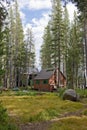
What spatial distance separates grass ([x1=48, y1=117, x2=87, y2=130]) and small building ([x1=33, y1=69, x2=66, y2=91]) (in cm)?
4046

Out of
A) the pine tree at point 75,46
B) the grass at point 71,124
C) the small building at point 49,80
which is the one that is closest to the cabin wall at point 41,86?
the small building at point 49,80

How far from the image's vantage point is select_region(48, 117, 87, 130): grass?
44.8ft

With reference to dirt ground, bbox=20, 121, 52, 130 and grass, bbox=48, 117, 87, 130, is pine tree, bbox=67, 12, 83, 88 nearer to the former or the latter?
grass, bbox=48, 117, 87, 130

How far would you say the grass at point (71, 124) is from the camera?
1364cm

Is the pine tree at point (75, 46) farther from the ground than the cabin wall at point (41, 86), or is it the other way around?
the pine tree at point (75, 46)

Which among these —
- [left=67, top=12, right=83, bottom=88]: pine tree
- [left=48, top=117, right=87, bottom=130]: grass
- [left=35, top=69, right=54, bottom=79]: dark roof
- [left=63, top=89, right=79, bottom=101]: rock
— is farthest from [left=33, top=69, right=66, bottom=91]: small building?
[left=48, top=117, right=87, bottom=130]: grass

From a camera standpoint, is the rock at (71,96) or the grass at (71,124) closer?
the grass at (71,124)

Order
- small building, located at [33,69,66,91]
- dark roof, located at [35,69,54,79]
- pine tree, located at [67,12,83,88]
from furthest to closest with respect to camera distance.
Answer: pine tree, located at [67,12,83,88] → dark roof, located at [35,69,54,79] → small building, located at [33,69,66,91]

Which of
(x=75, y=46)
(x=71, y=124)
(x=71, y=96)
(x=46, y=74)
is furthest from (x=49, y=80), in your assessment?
(x=71, y=124)

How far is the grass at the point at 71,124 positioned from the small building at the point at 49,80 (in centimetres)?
4046

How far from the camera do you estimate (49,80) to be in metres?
57.7

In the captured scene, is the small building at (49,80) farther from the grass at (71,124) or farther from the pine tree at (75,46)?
the grass at (71,124)

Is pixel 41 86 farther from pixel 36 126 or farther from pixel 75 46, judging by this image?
pixel 36 126

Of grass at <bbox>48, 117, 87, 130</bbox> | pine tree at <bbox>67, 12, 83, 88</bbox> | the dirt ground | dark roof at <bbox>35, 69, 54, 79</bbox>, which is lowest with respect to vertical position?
the dirt ground
